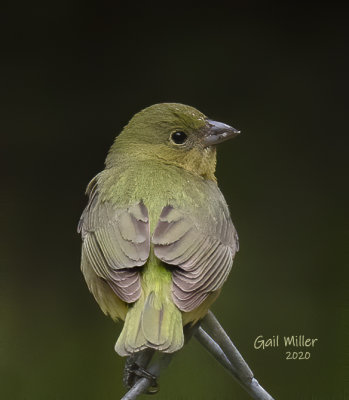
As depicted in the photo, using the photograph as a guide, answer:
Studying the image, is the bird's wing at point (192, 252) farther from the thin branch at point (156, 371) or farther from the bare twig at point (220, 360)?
the thin branch at point (156, 371)

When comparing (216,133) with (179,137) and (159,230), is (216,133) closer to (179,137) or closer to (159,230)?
(179,137)

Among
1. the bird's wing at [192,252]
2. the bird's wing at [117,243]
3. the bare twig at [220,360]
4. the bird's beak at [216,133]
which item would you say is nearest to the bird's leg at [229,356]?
the bare twig at [220,360]

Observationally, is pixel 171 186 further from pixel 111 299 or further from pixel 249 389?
pixel 249 389

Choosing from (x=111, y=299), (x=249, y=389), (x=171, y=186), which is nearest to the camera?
(x=249, y=389)

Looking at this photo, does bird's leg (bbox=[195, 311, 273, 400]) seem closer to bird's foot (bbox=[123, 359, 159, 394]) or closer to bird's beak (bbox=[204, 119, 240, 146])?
bird's foot (bbox=[123, 359, 159, 394])

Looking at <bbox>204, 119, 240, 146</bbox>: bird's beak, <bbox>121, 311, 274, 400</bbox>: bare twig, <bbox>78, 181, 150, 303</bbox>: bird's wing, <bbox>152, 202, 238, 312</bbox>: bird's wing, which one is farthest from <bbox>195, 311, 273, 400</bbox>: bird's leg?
<bbox>204, 119, 240, 146</bbox>: bird's beak

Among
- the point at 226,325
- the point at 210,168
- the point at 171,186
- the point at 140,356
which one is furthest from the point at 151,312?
the point at 226,325

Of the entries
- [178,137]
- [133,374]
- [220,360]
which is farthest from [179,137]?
[220,360]
